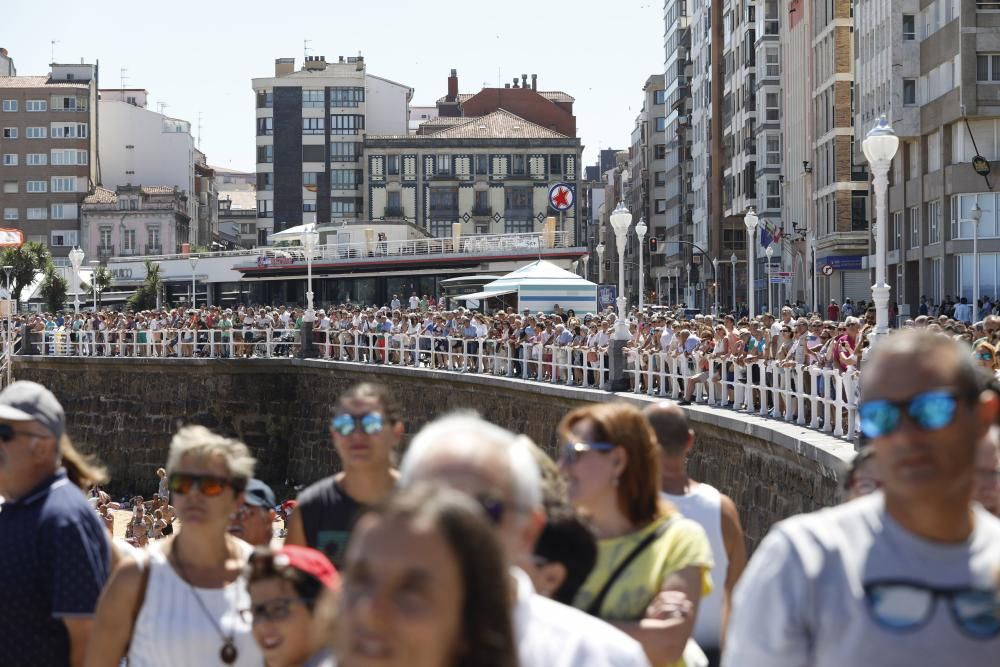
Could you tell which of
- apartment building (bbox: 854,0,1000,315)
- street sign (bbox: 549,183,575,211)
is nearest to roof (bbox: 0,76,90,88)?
street sign (bbox: 549,183,575,211)

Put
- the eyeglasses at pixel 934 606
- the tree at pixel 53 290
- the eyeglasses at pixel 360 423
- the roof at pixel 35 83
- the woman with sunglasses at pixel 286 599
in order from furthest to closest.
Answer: the roof at pixel 35 83 < the tree at pixel 53 290 < the eyeglasses at pixel 360 423 < the woman with sunglasses at pixel 286 599 < the eyeglasses at pixel 934 606

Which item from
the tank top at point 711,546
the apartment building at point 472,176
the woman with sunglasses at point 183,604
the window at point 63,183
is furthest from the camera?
the window at point 63,183

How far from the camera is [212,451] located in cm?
529

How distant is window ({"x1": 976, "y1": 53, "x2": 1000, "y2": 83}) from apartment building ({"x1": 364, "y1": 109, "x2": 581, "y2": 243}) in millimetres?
55481

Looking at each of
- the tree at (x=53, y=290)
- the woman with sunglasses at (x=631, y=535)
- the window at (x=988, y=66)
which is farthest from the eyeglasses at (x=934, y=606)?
the tree at (x=53, y=290)

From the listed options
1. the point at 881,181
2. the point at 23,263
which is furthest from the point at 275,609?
the point at 23,263

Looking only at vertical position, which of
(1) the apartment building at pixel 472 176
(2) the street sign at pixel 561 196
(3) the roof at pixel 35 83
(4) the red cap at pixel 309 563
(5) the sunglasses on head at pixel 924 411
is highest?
(3) the roof at pixel 35 83

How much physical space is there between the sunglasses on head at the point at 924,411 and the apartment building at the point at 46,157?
10689cm

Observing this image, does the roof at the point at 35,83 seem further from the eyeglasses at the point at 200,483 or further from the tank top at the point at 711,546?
the eyeglasses at the point at 200,483

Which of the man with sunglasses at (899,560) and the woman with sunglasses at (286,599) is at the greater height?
the man with sunglasses at (899,560)

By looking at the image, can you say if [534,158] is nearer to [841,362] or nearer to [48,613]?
[841,362]

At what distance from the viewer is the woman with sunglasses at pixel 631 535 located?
4711mm

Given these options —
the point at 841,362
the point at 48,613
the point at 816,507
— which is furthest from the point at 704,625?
the point at 841,362

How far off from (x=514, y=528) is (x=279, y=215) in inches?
4340
